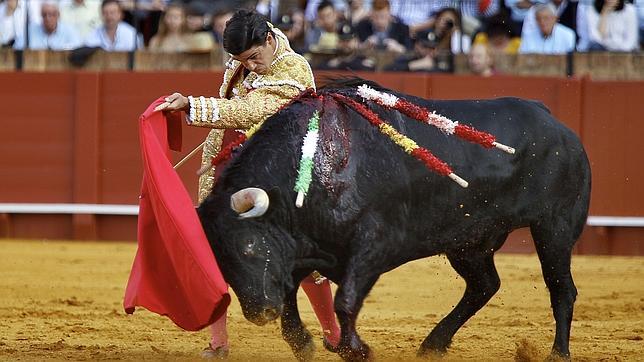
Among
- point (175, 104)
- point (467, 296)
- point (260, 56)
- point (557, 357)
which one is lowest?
point (557, 357)

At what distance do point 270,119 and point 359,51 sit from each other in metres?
4.76

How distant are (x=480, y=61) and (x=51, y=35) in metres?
3.27

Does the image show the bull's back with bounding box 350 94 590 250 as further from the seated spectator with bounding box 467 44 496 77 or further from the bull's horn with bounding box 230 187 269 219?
the seated spectator with bounding box 467 44 496 77

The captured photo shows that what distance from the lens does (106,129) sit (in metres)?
8.84

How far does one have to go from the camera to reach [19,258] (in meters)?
7.81

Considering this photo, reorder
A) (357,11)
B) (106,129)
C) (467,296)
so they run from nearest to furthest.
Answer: (467,296) < (106,129) < (357,11)

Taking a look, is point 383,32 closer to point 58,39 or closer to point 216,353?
point 58,39

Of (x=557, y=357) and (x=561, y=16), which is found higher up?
(x=561, y=16)

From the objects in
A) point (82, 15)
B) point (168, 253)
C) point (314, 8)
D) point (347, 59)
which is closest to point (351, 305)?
point (168, 253)

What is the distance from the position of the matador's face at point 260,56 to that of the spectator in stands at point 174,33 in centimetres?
486

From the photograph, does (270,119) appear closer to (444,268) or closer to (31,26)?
(444,268)

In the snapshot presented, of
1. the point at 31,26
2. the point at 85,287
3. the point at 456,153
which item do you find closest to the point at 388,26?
the point at 31,26

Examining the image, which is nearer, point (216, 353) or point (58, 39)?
point (216, 353)

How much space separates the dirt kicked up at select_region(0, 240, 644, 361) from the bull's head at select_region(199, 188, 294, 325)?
75cm
